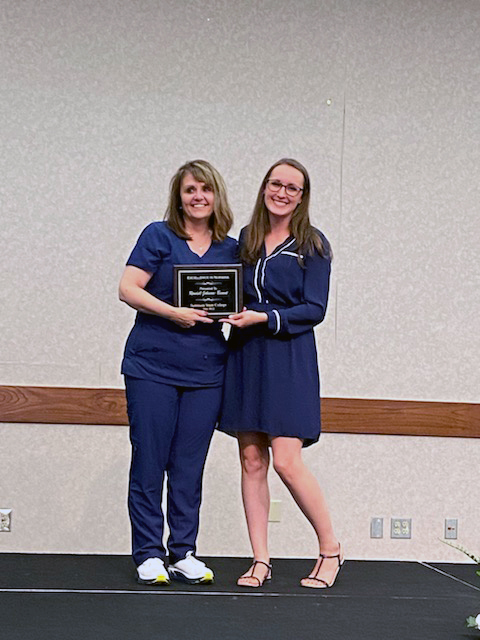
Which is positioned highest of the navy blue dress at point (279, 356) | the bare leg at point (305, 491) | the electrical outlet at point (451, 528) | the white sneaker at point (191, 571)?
the navy blue dress at point (279, 356)

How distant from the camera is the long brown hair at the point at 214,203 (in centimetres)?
391

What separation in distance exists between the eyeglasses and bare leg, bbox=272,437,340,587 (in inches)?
34.0

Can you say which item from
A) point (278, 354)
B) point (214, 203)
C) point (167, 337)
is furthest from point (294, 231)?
point (167, 337)

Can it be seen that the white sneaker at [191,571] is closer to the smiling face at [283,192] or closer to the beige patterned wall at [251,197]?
the beige patterned wall at [251,197]

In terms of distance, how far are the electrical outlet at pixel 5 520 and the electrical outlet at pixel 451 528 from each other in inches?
76.4

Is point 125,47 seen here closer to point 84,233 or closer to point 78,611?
point 84,233

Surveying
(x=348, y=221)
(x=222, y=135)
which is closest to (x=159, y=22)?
(x=222, y=135)

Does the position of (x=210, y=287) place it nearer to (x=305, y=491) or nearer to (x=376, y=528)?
(x=305, y=491)

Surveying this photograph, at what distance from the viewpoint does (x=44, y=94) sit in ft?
16.1

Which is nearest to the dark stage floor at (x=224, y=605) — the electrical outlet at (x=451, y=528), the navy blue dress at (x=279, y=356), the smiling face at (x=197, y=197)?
the electrical outlet at (x=451, y=528)

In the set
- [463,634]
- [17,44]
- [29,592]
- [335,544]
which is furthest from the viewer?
[17,44]

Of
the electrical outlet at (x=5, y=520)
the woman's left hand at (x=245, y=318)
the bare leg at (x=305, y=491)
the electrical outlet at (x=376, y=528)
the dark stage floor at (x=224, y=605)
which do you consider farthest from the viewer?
the electrical outlet at (x=376, y=528)

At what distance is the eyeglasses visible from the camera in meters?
3.92

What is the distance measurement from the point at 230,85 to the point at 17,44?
95 cm
